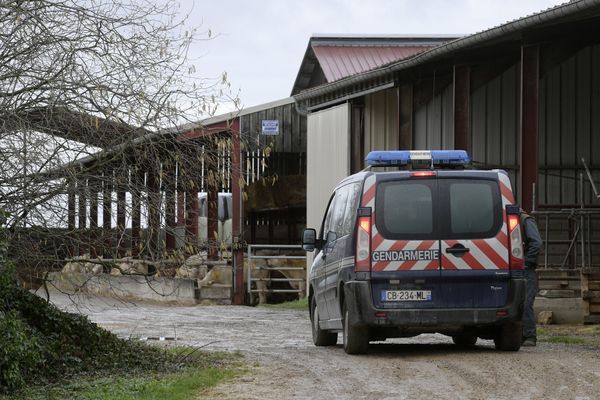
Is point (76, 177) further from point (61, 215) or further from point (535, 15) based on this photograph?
point (535, 15)

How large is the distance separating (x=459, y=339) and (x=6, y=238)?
6.69 m

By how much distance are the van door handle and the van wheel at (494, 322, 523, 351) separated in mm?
1069

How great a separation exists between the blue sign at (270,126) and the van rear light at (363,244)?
22.0m

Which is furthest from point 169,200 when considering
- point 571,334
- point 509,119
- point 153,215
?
point 509,119

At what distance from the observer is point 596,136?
29.0 m

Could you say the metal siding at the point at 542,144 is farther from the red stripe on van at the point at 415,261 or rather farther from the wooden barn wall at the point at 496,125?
the red stripe on van at the point at 415,261

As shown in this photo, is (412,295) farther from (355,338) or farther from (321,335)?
(321,335)

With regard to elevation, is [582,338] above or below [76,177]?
below

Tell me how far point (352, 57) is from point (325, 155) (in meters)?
7.23

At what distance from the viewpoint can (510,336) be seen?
14.6 m

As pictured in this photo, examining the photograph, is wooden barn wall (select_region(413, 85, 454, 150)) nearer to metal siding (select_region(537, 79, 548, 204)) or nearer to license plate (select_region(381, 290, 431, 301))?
metal siding (select_region(537, 79, 548, 204))

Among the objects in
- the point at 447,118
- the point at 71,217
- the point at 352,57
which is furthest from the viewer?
the point at 352,57

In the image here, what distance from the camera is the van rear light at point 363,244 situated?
559 inches

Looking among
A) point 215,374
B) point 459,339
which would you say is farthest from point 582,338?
point 215,374
